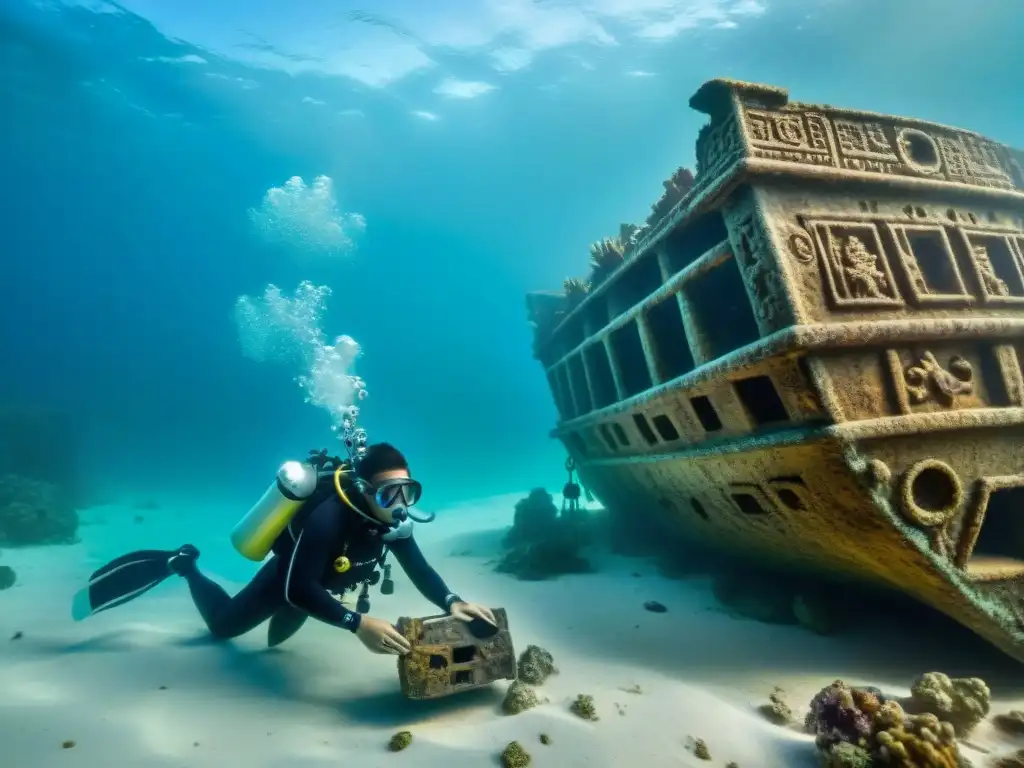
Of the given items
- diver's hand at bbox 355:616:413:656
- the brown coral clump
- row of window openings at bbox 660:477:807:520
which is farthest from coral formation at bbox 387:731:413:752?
row of window openings at bbox 660:477:807:520

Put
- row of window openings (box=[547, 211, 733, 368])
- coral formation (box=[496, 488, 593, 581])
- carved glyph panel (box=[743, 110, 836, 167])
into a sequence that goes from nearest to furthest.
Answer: carved glyph panel (box=[743, 110, 836, 167]), row of window openings (box=[547, 211, 733, 368]), coral formation (box=[496, 488, 593, 581])

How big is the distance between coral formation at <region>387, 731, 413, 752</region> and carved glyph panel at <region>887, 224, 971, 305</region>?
5.55 metres

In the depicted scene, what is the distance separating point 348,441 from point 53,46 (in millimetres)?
39406

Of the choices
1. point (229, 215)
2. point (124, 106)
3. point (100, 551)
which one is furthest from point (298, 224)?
point (100, 551)

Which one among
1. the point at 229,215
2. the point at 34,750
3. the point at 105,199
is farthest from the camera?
the point at 229,215

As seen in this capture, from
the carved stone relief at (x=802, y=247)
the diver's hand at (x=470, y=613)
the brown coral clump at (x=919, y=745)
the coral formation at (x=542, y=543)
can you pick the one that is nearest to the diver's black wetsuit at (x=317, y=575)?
the diver's hand at (x=470, y=613)

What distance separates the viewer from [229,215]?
6512 centimetres

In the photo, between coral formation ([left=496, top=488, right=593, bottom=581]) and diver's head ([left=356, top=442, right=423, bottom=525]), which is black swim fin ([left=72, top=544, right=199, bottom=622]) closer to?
diver's head ([left=356, top=442, right=423, bottom=525])

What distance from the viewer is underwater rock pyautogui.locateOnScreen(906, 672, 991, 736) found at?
2920 millimetres

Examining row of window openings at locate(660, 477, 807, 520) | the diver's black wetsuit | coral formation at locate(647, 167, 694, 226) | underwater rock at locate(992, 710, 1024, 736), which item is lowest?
underwater rock at locate(992, 710, 1024, 736)

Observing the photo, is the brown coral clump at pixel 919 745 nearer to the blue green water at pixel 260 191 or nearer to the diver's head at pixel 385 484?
the diver's head at pixel 385 484

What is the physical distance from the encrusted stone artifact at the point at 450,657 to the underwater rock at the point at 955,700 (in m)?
2.84

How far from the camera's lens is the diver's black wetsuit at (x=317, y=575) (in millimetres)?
3170

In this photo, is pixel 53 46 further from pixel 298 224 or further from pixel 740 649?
pixel 740 649
